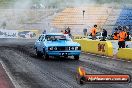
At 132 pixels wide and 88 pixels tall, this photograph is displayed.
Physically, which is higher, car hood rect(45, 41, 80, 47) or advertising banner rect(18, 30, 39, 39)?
car hood rect(45, 41, 80, 47)

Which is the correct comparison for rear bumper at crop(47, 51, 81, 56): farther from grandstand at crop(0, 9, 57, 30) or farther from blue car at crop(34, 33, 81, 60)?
grandstand at crop(0, 9, 57, 30)

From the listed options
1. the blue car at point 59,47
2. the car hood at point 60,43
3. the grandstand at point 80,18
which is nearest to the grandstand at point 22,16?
the grandstand at point 80,18

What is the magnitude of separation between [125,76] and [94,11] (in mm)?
56312

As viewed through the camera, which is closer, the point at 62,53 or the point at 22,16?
the point at 62,53

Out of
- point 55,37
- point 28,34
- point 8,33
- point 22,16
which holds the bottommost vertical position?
point 28,34

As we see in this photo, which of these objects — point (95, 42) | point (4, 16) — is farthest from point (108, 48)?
point (4, 16)

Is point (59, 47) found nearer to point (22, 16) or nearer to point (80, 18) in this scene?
point (22, 16)

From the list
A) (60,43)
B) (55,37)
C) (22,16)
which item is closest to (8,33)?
(22,16)

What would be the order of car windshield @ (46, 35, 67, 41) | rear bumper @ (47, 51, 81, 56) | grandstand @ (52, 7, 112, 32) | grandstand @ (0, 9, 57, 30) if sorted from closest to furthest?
1. rear bumper @ (47, 51, 81, 56)
2. car windshield @ (46, 35, 67, 41)
3. grandstand @ (0, 9, 57, 30)
4. grandstand @ (52, 7, 112, 32)

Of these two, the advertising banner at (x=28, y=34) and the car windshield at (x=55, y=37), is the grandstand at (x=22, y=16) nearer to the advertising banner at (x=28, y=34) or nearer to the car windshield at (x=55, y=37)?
the advertising banner at (x=28, y=34)

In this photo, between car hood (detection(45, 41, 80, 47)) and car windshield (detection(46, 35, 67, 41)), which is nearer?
car hood (detection(45, 41, 80, 47))

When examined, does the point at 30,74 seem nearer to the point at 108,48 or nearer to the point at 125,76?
the point at 125,76

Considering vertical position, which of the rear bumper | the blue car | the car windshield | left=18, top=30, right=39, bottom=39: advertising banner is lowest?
left=18, top=30, right=39, bottom=39: advertising banner

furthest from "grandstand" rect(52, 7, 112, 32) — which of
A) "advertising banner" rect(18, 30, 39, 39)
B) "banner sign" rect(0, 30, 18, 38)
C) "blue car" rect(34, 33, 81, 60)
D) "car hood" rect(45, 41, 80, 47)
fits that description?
"car hood" rect(45, 41, 80, 47)
